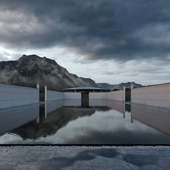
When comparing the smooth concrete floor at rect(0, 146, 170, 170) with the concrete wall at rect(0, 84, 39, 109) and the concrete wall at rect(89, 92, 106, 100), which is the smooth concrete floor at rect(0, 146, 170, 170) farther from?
the concrete wall at rect(89, 92, 106, 100)

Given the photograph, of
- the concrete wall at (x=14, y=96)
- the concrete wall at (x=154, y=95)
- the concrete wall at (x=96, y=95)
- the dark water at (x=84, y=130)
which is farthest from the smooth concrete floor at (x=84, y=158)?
the concrete wall at (x=96, y=95)

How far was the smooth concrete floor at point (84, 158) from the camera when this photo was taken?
2955mm

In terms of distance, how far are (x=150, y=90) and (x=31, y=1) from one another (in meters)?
20.0

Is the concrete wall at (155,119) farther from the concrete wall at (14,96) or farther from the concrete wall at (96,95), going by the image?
the concrete wall at (96,95)

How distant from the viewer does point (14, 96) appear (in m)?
17.7

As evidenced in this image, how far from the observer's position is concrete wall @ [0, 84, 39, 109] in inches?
608

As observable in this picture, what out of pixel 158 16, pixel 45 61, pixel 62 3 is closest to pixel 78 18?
pixel 62 3

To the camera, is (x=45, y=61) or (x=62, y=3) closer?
(x=62, y=3)

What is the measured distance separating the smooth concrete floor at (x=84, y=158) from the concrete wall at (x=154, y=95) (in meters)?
15.5

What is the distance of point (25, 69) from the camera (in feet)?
418

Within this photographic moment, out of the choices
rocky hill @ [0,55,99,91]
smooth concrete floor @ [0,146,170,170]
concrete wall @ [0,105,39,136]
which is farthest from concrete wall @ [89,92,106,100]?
rocky hill @ [0,55,99,91]

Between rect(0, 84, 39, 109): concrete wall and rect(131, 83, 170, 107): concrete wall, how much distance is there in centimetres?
1879

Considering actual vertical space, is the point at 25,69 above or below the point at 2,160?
above

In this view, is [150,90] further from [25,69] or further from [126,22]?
[25,69]
